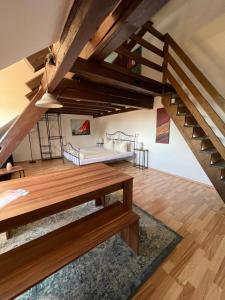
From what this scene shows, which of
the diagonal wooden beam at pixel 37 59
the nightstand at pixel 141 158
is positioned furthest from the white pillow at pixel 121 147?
the diagonal wooden beam at pixel 37 59

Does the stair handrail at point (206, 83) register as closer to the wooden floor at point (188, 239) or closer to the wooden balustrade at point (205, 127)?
the wooden balustrade at point (205, 127)

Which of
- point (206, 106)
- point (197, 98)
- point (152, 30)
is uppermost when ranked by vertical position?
point (152, 30)

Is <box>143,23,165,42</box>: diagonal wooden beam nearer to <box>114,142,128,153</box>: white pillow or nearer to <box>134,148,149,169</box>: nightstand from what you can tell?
<box>134,148,149,169</box>: nightstand

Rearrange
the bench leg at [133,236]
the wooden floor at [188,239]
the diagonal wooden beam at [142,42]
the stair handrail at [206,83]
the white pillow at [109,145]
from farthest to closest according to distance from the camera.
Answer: the white pillow at [109,145] < the diagonal wooden beam at [142,42] < the stair handrail at [206,83] < the bench leg at [133,236] < the wooden floor at [188,239]

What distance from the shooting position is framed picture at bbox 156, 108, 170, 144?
12.8ft

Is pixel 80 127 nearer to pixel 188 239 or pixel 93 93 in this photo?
pixel 93 93

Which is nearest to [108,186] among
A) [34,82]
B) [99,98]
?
→ [99,98]

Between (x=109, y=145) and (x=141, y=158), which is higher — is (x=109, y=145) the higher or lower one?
the higher one

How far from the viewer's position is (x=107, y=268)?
1412 millimetres

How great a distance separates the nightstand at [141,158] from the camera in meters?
4.68

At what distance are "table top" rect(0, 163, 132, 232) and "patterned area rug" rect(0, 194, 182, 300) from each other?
2.19 ft

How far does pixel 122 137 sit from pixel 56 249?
15.7ft

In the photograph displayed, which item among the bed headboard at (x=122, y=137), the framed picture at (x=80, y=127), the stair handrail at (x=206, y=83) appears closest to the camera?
the stair handrail at (x=206, y=83)

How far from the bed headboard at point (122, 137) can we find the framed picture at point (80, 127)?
1299 millimetres
